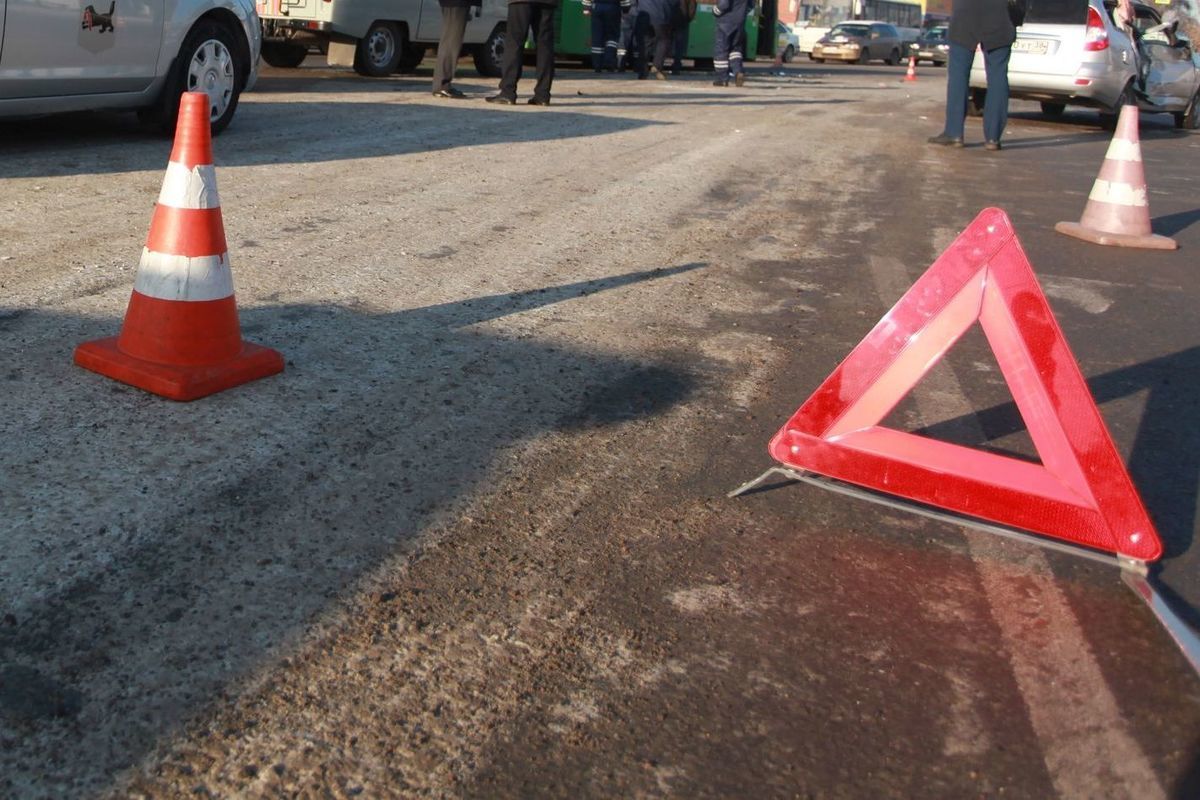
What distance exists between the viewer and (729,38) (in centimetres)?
2028

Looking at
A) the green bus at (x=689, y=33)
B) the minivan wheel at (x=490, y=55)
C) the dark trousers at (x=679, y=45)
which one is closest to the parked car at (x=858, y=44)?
the green bus at (x=689, y=33)

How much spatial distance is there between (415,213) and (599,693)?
480 cm

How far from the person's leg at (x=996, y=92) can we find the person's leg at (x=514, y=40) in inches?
186

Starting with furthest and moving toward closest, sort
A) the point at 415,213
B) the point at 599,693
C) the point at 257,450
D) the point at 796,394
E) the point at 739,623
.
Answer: the point at 415,213, the point at 796,394, the point at 257,450, the point at 739,623, the point at 599,693

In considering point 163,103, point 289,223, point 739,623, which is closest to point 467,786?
point 739,623

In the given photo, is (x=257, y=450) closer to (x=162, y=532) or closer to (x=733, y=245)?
(x=162, y=532)

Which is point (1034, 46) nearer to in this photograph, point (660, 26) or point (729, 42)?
point (729, 42)

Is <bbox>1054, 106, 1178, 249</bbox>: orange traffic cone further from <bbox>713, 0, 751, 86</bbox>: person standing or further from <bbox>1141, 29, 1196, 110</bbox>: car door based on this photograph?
<bbox>713, 0, 751, 86</bbox>: person standing

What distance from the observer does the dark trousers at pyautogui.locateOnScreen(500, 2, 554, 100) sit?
1312 cm

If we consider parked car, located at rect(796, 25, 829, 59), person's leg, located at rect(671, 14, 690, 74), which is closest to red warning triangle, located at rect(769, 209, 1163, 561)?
person's leg, located at rect(671, 14, 690, 74)

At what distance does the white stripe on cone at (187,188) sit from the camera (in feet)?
12.6

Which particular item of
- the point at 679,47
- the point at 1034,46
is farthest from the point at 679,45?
the point at 1034,46

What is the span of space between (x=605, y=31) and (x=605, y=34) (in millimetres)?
55

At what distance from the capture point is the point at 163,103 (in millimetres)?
8273
